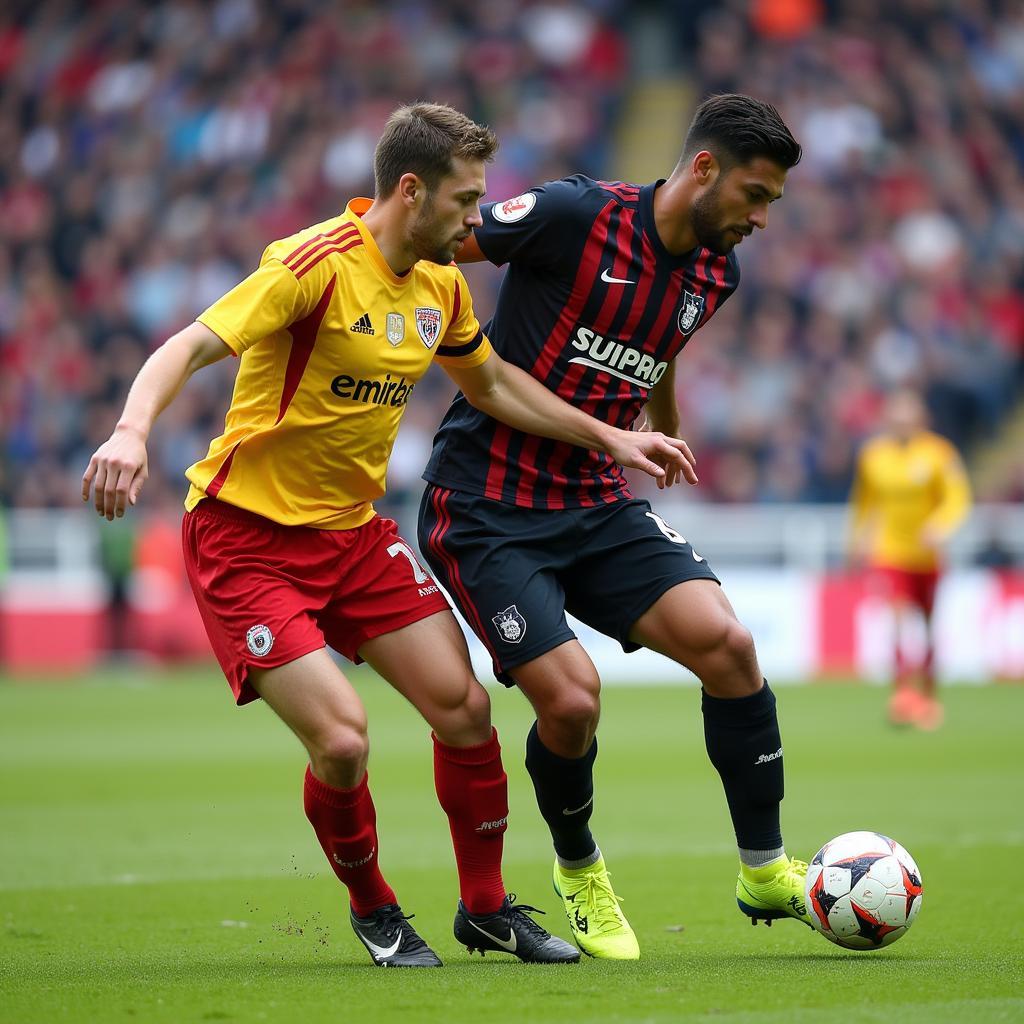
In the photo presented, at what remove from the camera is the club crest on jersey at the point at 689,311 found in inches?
217

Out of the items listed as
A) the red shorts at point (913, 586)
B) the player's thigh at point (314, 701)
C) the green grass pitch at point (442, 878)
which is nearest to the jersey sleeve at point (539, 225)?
the player's thigh at point (314, 701)

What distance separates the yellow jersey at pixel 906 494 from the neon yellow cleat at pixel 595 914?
9.44 m

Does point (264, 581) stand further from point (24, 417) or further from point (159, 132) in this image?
point (159, 132)

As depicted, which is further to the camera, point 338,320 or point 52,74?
point 52,74

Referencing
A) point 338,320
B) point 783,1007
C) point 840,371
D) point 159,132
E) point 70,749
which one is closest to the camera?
point 783,1007

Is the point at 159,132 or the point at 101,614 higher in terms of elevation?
the point at 159,132

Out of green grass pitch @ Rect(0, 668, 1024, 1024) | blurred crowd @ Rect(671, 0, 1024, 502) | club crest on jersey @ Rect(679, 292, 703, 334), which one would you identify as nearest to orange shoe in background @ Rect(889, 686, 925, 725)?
green grass pitch @ Rect(0, 668, 1024, 1024)

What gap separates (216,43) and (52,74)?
92.6 inches

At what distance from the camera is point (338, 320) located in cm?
496

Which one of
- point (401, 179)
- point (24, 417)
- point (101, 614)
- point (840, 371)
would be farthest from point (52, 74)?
point (401, 179)

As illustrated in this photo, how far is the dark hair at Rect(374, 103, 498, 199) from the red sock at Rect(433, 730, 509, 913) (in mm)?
1640

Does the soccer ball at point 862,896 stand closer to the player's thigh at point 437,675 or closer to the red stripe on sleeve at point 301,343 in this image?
the player's thigh at point 437,675

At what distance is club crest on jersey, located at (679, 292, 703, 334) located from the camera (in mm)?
5500

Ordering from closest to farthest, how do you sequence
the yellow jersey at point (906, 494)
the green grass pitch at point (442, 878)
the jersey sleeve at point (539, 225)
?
the green grass pitch at point (442, 878), the jersey sleeve at point (539, 225), the yellow jersey at point (906, 494)
